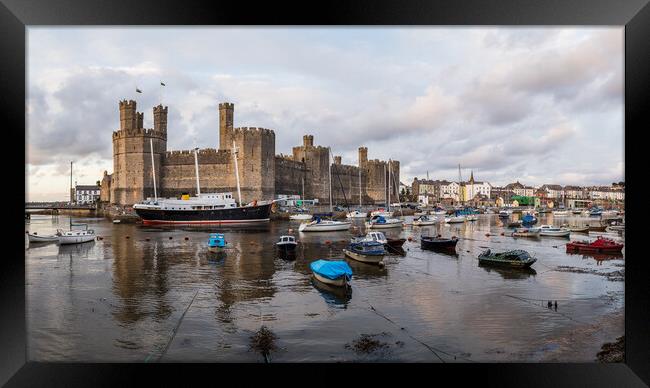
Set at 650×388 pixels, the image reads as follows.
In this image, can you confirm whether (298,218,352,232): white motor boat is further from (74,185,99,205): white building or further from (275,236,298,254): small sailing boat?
(74,185,99,205): white building

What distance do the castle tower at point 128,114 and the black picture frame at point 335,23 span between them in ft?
126

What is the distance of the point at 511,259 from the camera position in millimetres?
13789

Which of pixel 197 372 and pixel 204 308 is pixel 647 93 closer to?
pixel 197 372

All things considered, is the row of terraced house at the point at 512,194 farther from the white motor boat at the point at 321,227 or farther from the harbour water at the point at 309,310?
the harbour water at the point at 309,310

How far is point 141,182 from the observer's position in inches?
1576

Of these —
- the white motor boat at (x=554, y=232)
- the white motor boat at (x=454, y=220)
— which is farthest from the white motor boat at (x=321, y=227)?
the white motor boat at (x=454, y=220)

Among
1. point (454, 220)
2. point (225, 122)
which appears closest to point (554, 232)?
point (454, 220)

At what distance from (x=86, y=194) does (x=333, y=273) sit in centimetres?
5765

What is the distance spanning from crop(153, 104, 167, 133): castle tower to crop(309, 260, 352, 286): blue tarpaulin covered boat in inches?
1383

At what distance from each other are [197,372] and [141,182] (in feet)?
126

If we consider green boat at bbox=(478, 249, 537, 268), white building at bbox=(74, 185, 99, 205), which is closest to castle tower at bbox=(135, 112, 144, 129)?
white building at bbox=(74, 185, 99, 205)

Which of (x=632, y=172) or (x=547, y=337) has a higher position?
(x=632, y=172)

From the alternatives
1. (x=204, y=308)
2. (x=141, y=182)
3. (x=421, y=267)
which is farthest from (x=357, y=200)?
(x=204, y=308)

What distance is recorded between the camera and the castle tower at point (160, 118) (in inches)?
1644
